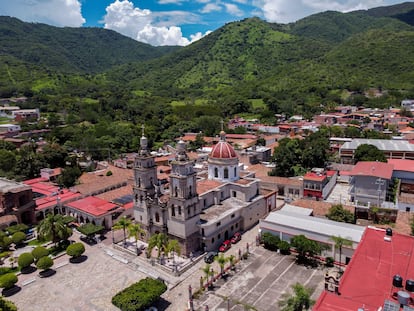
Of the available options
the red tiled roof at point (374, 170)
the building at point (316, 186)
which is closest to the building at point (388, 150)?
the red tiled roof at point (374, 170)

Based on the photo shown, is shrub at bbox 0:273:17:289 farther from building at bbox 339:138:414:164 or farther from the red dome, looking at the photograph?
building at bbox 339:138:414:164

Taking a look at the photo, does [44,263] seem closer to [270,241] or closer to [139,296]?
[139,296]

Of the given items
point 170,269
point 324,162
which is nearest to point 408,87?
point 324,162

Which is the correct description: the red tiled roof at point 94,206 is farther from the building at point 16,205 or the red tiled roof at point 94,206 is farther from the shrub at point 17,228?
the shrub at point 17,228

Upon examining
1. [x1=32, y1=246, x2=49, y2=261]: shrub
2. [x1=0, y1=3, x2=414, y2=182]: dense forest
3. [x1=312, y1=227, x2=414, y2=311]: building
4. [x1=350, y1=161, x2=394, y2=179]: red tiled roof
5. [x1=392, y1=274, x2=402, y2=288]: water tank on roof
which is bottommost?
[x1=32, y1=246, x2=49, y2=261]: shrub

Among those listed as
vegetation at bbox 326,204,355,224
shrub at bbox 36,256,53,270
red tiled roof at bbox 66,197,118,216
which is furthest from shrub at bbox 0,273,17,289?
vegetation at bbox 326,204,355,224

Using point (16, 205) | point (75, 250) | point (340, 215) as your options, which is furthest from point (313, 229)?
point (16, 205)

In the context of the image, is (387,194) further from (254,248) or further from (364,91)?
(364,91)
